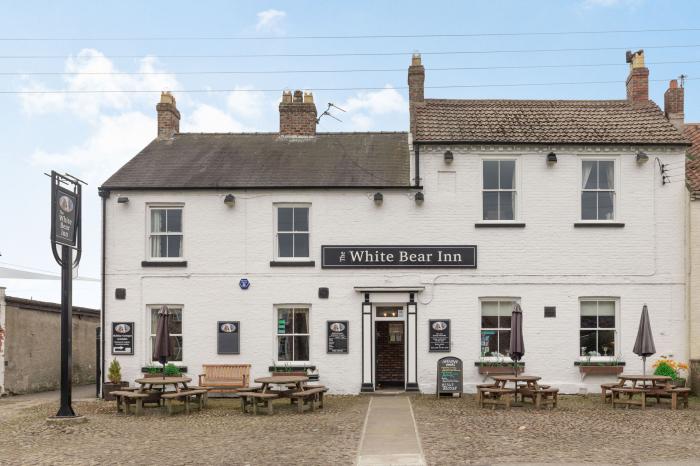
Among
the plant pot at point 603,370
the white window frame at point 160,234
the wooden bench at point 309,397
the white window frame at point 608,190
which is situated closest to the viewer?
the wooden bench at point 309,397

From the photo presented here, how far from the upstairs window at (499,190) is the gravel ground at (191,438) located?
6.83 m

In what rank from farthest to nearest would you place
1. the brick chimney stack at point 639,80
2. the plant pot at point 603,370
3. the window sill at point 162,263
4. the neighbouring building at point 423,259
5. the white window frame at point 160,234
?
the brick chimney stack at point 639,80 → the white window frame at point 160,234 → the window sill at point 162,263 → the neighbouring building at point 423,259 → the plant pot at point 603,370

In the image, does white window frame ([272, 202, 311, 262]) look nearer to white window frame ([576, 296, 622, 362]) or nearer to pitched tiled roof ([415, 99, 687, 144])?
pitched tiled roof ([415, 99, 687, 144])

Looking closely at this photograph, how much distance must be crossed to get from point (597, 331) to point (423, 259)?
508 centimetres

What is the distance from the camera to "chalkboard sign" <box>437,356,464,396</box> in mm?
19344

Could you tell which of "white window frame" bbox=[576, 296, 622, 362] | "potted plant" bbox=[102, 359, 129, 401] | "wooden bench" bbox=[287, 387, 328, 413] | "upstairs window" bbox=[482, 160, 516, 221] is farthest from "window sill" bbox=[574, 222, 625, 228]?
"potted plant" bbox=[102, 359, 129, 401]

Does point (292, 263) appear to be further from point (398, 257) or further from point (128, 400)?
Result: point (128, 400)

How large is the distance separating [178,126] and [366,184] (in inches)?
277

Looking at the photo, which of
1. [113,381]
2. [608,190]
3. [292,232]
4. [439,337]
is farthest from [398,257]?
[113,381]

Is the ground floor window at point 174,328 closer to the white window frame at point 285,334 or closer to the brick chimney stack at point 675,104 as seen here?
the white window frame at point 285,334

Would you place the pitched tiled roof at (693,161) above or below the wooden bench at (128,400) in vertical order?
above

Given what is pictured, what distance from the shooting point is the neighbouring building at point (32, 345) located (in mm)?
21609

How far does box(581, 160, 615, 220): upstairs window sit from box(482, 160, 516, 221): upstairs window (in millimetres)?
1949

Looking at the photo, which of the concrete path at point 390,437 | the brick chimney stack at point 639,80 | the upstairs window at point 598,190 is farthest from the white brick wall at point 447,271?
the concrete path at point 390,437
